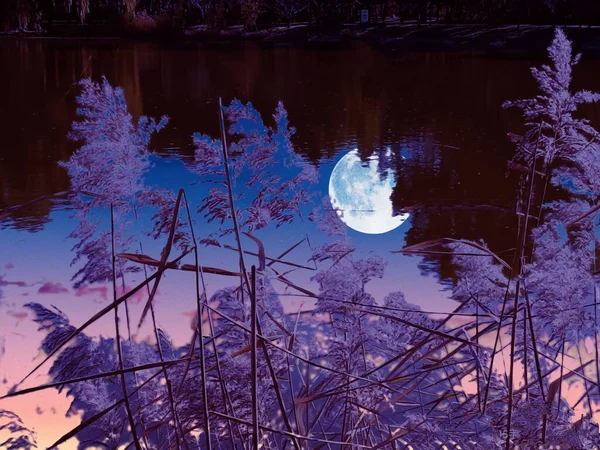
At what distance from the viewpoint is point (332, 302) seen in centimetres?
148

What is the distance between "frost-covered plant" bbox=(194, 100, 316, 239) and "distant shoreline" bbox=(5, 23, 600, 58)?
69.4ft

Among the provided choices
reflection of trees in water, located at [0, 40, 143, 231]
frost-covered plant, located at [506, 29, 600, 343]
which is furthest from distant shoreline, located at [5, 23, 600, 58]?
frost-covered plant, located at [506, 29, 600, 343]

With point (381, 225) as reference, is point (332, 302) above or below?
above

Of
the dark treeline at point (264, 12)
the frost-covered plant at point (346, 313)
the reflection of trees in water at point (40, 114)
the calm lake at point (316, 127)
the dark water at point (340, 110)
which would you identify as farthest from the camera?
the dark treeline at point (264, 12)

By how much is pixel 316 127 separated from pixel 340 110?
167 cm

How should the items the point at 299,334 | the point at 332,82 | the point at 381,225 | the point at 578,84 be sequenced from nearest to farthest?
1. the point at 299,334
2. the point at 381,225
3. the point at 578,84
4. the point at 332,82

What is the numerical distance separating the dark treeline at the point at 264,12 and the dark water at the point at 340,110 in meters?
5.70

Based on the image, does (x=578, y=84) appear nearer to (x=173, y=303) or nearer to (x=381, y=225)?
(x=381, y=225)

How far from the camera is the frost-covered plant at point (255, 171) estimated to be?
1.61m

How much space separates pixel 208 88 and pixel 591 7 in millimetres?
13656

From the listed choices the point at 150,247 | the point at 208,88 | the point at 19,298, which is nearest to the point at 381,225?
the point at 150,247

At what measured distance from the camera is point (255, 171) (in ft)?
5.70

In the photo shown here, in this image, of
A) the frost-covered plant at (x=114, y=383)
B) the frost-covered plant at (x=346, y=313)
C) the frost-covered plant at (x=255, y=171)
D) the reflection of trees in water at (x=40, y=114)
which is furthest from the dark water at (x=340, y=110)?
the frost-covered plant at (x=114, y=383)

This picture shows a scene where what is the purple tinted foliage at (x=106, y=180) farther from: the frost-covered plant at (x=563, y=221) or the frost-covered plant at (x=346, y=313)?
the frost-covered plant at (x=563, y=221)
